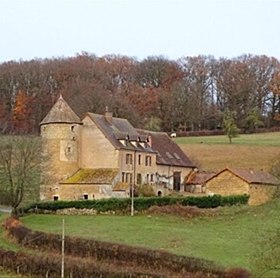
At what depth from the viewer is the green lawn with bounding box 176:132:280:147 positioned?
82.3 metres

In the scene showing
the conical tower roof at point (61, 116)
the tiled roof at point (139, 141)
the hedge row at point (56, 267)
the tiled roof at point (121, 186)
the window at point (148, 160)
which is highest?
the conical tower roof at point (61, 116)

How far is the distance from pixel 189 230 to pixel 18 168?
13.4m

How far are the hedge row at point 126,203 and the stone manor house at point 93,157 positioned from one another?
4.53 meters

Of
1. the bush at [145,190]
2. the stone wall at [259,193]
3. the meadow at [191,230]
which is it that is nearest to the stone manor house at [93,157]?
the bush at [145,190]

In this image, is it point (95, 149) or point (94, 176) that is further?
point (95, 149)

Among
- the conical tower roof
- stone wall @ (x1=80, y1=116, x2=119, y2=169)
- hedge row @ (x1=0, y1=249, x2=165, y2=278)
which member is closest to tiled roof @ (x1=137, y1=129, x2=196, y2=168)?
stone wall @ (x1=80, y1=116, x2=119, y2=169)

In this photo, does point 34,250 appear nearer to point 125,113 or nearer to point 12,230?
point 12,230

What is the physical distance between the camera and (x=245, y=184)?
52750 mm

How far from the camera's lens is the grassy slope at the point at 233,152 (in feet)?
241

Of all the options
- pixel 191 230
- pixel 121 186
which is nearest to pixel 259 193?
pixel 121 186

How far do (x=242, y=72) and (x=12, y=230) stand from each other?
7028cm

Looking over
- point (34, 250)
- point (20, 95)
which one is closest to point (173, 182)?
point (34, 250)

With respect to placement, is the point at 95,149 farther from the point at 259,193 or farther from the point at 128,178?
the point at 259,193

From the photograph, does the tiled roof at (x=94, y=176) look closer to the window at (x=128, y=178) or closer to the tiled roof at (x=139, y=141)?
the window at (x=128, y=178)
